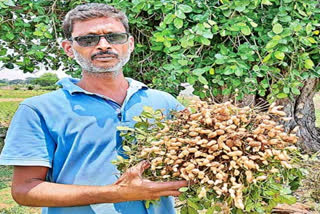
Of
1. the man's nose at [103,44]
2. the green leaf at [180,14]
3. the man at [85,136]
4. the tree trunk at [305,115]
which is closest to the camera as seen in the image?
the man at [85,136]

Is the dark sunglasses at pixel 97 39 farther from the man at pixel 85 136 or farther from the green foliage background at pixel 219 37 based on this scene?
the green foliage background at pixel 219 37

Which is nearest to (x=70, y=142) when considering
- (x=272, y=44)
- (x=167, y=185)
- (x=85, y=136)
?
(x=85, y=136)

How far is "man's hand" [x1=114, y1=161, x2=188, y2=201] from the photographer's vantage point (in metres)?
1.30

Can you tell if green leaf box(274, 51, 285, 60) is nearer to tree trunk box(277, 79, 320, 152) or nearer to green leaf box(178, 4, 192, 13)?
green leaf box(178, 4, 192, 13)

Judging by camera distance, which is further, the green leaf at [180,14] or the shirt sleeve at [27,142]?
the green leaf at [180,14]

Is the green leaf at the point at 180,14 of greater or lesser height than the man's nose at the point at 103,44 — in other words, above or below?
below

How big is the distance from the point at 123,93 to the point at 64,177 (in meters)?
0.48

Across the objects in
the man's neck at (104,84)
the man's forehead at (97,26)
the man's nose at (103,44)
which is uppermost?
the man's forehead at (97,26)

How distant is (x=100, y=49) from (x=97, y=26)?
0.12 m

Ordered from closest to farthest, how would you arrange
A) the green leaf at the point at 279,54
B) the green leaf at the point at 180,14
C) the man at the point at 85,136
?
the man at the point at 85,136, the green leaf at the point at 180,14, the green leaf at the point at 279,54

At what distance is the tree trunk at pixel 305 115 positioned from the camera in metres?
5.15

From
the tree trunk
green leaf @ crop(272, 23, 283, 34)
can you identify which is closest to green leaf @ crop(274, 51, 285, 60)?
green leaf @ crop(272, 23, 283, 34)

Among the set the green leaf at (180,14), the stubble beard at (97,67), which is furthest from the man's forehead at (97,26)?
the green leaf at (180,14)

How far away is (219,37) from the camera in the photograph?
3633 millimetres
